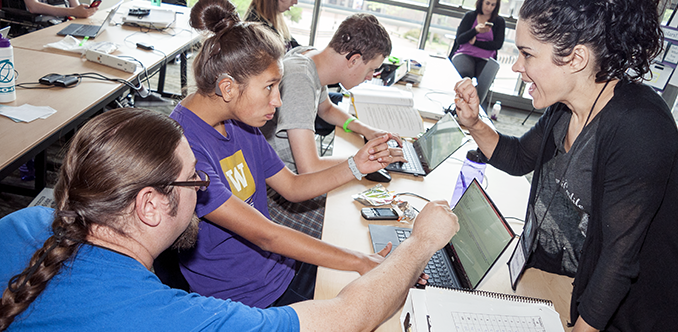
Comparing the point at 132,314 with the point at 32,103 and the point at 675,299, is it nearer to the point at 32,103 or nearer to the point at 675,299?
the point at 675,299

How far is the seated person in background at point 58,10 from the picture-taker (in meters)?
3.37

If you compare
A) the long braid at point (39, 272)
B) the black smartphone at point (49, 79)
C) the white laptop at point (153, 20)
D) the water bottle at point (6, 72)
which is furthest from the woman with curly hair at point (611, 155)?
the white laptop at point (153, 20)

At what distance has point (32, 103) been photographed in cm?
190

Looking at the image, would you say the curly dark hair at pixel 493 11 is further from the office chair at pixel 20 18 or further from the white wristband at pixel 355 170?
the office chair at pixel 20 18

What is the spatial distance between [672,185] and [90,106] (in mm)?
2190

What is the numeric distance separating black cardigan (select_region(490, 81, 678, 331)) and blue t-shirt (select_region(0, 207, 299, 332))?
70 cm

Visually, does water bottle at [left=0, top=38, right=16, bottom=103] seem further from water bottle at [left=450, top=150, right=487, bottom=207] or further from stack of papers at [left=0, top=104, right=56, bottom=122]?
water bottle at [left=450, top=150, right=487, bottom=207]

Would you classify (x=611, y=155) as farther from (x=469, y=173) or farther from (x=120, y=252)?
(x=120, y=252)

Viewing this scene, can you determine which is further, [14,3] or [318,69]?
[14,3]

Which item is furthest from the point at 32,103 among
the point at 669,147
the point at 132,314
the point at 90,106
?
the point at 669,147

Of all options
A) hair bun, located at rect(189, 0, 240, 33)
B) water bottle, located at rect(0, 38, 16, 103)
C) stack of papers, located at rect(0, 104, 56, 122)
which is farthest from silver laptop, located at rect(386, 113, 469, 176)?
water bottle, located at rect(0, 38, 16, 103)

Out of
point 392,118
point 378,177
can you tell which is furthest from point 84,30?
point 378,177

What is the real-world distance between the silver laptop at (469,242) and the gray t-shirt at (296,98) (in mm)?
556

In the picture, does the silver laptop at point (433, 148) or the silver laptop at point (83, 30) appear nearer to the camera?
the silver laptop at point (433, 148)
